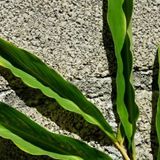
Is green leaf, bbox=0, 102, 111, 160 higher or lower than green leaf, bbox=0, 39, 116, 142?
lower

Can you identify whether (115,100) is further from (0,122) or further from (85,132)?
(0,122)

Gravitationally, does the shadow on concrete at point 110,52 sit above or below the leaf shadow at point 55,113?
above

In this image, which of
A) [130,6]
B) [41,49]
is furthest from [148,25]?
[41,49]

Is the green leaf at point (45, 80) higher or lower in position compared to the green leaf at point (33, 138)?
higher

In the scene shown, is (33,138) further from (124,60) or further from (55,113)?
(124,60)
